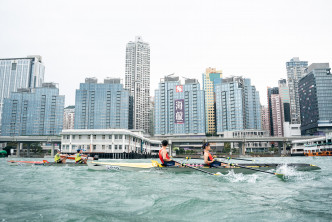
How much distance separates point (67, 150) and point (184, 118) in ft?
257

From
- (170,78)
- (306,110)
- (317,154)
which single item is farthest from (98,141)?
(306,110)

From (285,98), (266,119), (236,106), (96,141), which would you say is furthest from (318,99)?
Answer: (96,141)

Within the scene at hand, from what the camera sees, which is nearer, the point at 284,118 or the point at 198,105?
the point at 198,105

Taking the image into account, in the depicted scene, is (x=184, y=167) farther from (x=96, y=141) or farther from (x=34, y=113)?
(x=34, y=113)

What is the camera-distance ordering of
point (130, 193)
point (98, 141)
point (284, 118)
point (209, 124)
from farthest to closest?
1. point (284, 118)
2. point (209, 124)
3. point (98, 141)
4. point (130, 193)

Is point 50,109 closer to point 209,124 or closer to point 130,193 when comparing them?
point 209,124

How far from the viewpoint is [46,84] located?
14300 centimetres

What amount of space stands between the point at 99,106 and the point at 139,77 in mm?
47818

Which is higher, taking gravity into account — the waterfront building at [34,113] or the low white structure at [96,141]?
the waterfront building at [34,113]

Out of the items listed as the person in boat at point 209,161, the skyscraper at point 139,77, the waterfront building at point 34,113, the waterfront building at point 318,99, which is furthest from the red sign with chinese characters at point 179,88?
the person in boat at point 209,161

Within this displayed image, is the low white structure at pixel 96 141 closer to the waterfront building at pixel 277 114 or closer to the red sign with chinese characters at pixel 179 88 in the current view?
the red sign with chinese characters at pixel 179 88

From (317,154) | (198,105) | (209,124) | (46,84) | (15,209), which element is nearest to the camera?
(15,209)

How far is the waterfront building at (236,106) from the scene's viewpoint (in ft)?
424

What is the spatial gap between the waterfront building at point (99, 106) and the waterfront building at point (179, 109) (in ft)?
66.0
